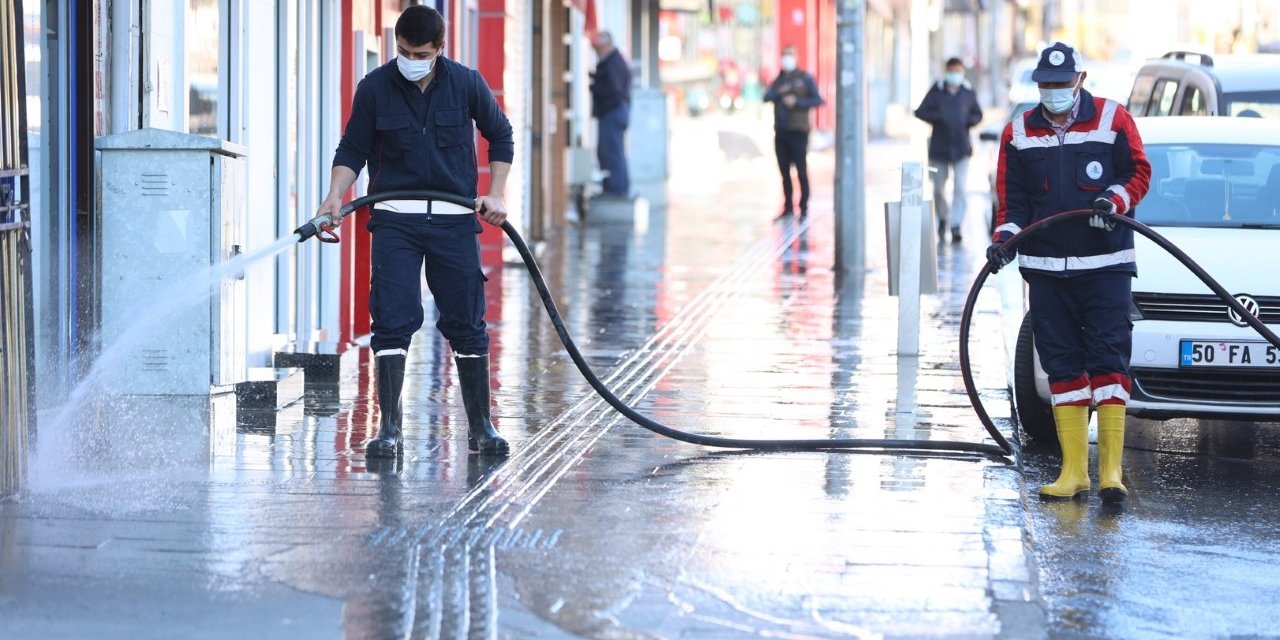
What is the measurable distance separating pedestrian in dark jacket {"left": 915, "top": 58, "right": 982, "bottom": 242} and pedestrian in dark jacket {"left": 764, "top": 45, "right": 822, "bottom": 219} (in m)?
2.98

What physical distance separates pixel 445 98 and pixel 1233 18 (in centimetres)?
5101

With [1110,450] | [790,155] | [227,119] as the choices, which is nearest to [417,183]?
[1110,450]

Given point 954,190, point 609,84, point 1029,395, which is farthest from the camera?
point 609,84

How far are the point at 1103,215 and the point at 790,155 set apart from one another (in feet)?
52.9

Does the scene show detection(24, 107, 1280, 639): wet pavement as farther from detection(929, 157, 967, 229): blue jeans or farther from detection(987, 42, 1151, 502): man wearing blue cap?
detection(929, 157, 967, 229): blue jeans

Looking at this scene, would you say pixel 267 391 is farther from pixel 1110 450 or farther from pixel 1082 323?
pixel 1110 450

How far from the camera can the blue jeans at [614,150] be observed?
78.8 feet

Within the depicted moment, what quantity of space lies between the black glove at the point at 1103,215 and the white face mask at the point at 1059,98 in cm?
38

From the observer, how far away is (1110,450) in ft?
25.7

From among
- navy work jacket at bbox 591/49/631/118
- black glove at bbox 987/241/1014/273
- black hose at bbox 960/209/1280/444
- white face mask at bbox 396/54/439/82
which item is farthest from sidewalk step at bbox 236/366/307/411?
navy work jacket at bbox 591/49/631/118

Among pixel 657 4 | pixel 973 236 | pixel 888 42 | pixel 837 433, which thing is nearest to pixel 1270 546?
pixel 837 433

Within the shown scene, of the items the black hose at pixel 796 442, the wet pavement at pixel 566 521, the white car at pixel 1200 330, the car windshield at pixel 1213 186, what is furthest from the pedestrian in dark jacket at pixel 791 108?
the black hose at pixel 796 442

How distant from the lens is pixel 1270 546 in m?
7.04

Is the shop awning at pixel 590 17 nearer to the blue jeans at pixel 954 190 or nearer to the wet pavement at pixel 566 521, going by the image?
the blue jeans at pixel 954 190
